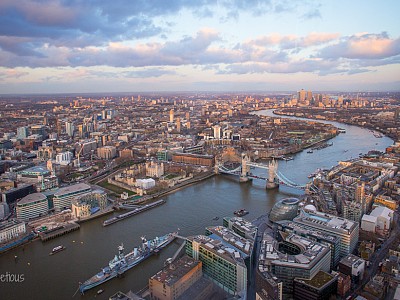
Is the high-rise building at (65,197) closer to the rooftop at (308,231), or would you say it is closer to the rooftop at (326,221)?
the rooftop at (308,231)

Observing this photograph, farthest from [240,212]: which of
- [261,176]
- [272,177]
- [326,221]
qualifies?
[261,176]

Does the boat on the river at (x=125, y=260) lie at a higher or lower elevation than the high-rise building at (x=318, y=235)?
lower

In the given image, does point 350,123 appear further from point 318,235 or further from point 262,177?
point 318,235

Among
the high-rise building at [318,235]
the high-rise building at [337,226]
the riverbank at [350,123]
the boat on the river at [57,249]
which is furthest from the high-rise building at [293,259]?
the riverbank at [350,123]

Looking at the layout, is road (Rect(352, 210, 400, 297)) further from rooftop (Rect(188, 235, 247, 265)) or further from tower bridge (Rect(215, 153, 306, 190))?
tower bridge (Rect(215, 153, 306, 190))

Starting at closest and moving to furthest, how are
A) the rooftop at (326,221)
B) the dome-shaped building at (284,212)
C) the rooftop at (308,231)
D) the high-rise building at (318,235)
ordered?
1. the high-rise building at (318,235)
2. the rooftop at (308,231)
3. the rooftop at (326,221)
4. the dome-shaped building at (284,212)

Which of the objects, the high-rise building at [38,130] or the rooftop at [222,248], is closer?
the rooftop at [222,248]

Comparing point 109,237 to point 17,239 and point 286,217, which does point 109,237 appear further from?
point 286,217

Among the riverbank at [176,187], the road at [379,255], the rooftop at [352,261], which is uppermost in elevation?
the rooftop at [352,261]
